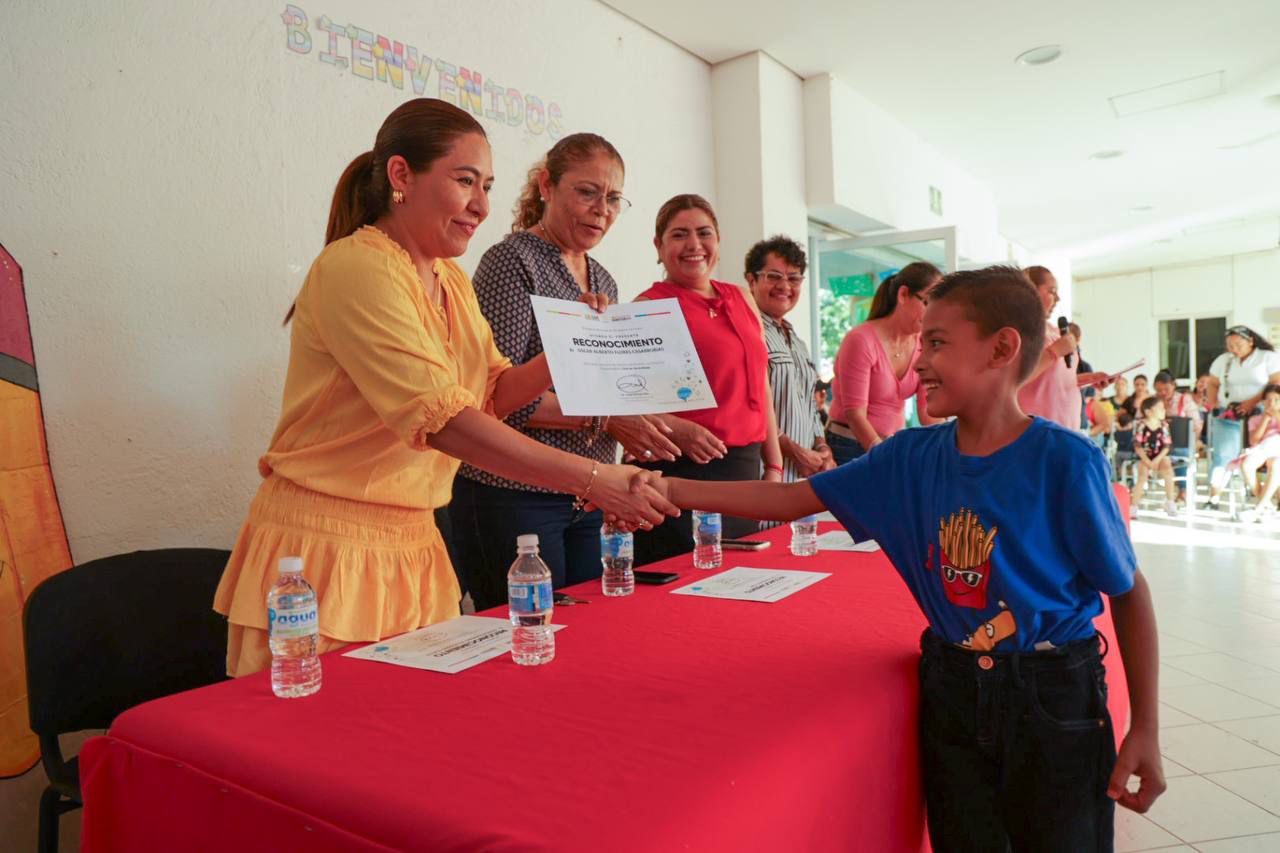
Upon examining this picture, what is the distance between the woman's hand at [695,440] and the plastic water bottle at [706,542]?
0.71 feet

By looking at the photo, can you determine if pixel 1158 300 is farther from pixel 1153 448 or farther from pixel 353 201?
pixel 353 201

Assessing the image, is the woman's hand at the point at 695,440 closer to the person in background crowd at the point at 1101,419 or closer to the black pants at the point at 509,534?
the black pants at the point at 509,534

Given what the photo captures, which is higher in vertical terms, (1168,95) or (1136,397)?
(1168,95)

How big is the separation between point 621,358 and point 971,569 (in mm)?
909

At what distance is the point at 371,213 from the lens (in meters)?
1.57

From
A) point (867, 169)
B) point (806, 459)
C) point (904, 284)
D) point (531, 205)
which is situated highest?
point (867, 169)

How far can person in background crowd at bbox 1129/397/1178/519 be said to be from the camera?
9.78 m

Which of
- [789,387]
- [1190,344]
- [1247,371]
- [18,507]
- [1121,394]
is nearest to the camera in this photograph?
[18,507]

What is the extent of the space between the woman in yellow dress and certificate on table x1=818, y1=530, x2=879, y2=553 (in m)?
0.83

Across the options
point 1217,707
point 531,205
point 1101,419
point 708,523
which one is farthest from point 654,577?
point 1101,419

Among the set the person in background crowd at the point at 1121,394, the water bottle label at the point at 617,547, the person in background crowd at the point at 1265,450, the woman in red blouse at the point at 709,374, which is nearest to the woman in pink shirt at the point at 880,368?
the woman in red blouse at the point at 709,374

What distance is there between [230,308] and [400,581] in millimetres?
1692

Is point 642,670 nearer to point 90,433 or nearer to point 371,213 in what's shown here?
point 371,213

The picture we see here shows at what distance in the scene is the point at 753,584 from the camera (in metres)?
1.83
